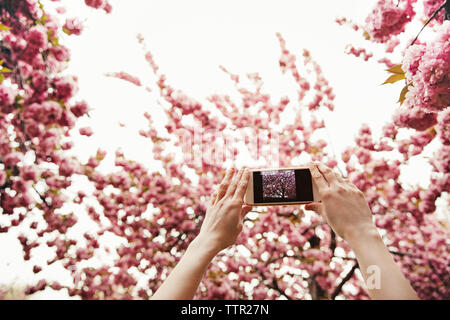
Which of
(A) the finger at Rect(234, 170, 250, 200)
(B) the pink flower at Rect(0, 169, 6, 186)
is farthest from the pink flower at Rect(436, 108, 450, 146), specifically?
(B) the pink flower at Rect(0, 169, 6, 186)

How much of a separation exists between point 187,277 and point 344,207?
489 mm

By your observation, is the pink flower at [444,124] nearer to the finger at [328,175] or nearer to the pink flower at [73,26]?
the finger at [328,175]

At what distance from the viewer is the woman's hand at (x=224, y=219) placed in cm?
84

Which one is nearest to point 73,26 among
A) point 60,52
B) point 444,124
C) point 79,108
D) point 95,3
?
point 60,52

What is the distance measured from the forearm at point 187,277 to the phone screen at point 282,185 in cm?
44

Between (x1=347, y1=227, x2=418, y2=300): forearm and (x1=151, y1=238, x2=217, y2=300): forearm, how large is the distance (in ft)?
1.25

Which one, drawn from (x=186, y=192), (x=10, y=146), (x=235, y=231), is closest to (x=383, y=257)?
(x=235, y=231)

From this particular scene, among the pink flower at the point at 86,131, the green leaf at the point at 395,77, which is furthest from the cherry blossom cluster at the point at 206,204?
the green leaf at the point at 395,77

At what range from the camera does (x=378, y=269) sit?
0.67m

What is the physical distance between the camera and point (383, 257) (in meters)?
0.70

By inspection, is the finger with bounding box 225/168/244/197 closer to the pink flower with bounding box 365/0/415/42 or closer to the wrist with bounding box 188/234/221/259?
the wrist with bounding box 188/234/221/259

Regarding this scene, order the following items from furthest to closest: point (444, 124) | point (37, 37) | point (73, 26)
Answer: point (73, 26) → point (37, 37) → point (444, 124)

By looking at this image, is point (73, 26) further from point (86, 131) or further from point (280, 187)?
point (280, 187)
